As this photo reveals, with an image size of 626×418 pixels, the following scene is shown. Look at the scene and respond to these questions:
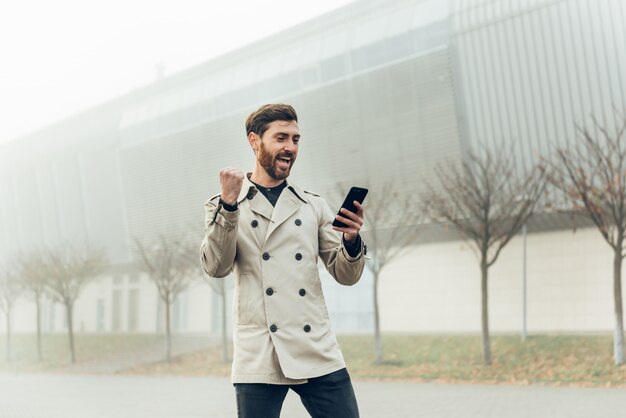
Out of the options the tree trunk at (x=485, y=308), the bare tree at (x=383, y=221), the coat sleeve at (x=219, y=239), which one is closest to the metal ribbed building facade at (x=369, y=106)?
the bare tree at (x=383, y=221)

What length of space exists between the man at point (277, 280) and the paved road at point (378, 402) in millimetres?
8222

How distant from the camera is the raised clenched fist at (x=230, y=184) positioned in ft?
9.45

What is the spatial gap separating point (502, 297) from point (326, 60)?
35.3 ft

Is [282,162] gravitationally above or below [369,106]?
below

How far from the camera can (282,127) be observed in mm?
3137

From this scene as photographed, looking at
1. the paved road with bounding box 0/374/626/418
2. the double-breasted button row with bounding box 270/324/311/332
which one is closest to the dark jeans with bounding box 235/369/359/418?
the double-breasted button row with bounding box 270/324/311/332

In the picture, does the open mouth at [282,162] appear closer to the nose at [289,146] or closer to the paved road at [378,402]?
the nose at [289,146]

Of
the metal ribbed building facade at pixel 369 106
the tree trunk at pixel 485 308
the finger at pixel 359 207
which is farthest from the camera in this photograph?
the metal ribbed building facade at pixel 369 106

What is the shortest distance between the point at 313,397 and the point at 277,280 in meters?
0.47

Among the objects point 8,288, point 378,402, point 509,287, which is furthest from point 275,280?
point 8,288

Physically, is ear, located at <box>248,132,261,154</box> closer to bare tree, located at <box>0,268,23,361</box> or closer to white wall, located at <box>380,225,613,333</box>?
white wall, located at <box>380,225,613,333</box>

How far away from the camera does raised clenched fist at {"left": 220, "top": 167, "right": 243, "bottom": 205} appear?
288 centimetres

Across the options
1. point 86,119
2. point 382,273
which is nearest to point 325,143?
point 382,273

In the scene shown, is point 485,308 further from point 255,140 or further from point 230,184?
point 230,184
